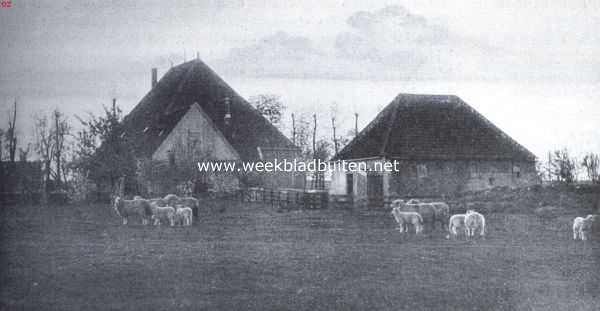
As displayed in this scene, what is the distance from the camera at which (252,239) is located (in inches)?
452

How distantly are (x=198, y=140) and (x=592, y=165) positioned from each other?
8.18m

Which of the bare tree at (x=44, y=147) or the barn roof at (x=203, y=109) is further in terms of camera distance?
the barn roof at (x=203, y=109)

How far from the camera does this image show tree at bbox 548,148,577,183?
476 inches

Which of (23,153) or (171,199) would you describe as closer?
(23,153)

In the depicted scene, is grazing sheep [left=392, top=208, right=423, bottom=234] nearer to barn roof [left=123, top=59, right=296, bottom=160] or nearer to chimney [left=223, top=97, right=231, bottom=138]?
barn roof [left=123, top=59, right=296, bottom=160]

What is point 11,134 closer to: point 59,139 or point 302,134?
point 59,139

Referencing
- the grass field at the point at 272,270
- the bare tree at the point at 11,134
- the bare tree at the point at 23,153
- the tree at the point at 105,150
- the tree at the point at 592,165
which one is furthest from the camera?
the tree at the point at 592,165

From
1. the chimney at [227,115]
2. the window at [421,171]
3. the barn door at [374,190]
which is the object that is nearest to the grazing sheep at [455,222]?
the chimney at [227,115]

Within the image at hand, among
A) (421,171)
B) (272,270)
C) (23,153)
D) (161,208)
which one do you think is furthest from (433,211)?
(23,153)

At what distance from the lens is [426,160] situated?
2167 cm

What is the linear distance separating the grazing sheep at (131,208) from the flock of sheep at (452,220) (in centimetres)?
578

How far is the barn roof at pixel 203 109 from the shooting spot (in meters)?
12.2

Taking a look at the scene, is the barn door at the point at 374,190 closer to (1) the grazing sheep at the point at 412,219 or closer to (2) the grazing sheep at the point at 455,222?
(1) the grazing sheep at the point at 412,219

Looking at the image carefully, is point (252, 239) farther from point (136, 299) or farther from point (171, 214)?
point (136, 299)
